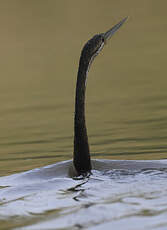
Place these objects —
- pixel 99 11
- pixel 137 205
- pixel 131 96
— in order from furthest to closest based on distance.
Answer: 1. pixel 99 11
2. pixel 131 96
3. pixel 137 205

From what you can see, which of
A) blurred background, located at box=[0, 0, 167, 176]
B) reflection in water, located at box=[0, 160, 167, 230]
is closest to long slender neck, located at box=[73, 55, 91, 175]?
reflection in water, located at box=[0, 160, 167, 230]

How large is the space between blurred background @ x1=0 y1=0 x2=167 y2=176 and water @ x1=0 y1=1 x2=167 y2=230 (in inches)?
0.8

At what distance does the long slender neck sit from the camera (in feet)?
21.3

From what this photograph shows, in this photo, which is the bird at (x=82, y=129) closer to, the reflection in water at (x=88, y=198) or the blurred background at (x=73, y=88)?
the reflection in water at (x=88, y=198)

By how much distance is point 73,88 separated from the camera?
14.2m

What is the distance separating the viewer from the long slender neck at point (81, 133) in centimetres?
648

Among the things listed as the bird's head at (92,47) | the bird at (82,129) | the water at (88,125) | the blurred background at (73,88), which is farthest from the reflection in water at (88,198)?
the blurred background at (73,88)

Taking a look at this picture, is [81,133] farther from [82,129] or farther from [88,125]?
[88,125]

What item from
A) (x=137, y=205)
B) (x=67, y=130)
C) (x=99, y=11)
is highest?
(x=99, y=11)

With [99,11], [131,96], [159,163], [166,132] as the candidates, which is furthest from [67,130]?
[99,11]

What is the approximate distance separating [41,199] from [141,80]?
8.59 meters

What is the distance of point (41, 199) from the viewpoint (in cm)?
555

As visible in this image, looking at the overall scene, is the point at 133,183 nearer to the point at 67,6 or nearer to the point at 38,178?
the point at 38,178

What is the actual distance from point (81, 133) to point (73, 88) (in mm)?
7718
